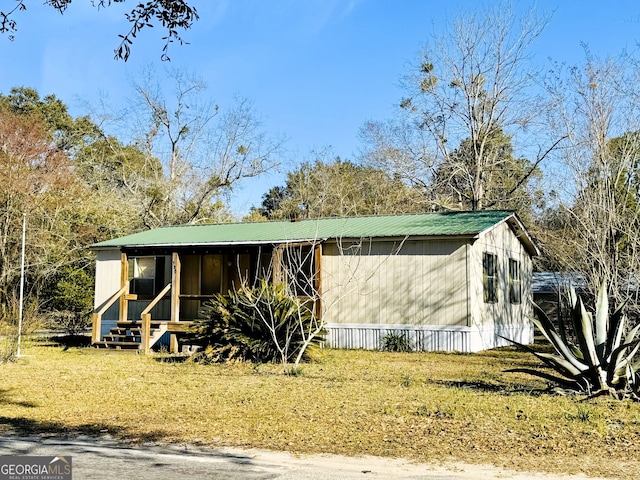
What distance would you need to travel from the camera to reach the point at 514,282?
21578 millimetres

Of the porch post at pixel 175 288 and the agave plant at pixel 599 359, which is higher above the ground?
the porch post at pixel 175 288

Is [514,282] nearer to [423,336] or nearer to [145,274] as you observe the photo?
[423,336]

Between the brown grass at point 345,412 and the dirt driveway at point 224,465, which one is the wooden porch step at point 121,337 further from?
the dirt driveway at point 224,465

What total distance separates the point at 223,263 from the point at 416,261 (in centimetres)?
665

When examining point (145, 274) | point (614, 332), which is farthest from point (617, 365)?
point (145, 274)

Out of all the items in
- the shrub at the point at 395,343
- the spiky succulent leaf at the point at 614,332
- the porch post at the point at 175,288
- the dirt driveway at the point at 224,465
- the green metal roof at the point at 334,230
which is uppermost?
the green metal roof at the point at 334,230

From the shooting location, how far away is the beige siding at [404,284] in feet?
58.5

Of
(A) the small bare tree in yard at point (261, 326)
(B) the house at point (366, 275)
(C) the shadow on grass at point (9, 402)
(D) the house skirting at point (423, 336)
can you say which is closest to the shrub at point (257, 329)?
(A) the small bare tree in yard at point (261, 326)

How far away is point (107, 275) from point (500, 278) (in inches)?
494

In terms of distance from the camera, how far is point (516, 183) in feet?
111

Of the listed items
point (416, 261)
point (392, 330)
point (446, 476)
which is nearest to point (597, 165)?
Result: point (416, 261)

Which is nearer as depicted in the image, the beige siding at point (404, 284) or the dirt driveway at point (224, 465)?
the dirt driveway at point (224, 465)

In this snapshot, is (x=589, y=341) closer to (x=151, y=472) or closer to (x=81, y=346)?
(x=151, y=472)

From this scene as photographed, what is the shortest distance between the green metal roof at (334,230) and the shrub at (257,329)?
10.9 ft
